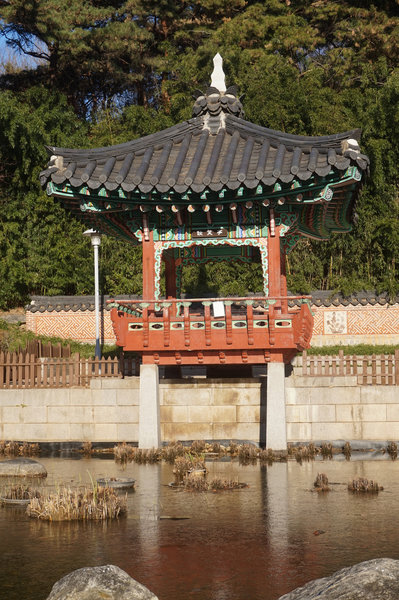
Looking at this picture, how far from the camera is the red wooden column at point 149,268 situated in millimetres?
20734

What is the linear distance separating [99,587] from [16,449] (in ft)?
45.0

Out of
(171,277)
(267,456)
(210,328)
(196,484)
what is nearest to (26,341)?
(171,277)

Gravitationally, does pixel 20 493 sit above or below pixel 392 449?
below

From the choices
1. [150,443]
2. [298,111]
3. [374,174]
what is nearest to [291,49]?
[298,111]

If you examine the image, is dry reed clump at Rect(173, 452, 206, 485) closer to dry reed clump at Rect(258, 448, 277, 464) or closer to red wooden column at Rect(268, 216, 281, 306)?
dry reed clump at Rect(258, 448, 277, 464)

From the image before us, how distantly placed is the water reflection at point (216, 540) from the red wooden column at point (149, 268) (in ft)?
18.0

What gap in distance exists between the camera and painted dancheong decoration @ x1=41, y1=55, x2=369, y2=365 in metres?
19.4

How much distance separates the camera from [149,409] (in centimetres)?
2034

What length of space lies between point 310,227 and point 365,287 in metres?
13.1

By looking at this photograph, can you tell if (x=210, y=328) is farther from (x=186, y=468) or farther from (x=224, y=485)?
(x=224, y=485)

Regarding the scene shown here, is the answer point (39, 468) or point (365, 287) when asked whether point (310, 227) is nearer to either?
point (39, 468)

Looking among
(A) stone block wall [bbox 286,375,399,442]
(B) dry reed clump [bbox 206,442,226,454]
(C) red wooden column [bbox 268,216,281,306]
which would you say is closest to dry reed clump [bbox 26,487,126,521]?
(B) dry reed clump [bbox 206,442,226,454]

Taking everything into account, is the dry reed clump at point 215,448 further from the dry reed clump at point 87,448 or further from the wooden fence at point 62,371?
the dry reed clump at point 87,448

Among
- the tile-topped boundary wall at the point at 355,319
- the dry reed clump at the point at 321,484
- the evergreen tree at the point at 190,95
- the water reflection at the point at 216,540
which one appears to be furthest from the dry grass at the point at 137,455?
the evergreen tree at the point at 190,95
